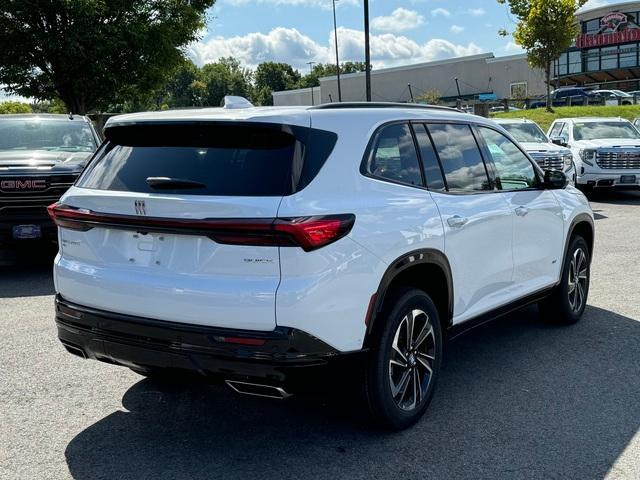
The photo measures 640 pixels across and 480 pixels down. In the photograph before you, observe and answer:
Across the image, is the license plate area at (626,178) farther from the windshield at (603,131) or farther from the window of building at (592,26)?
the window of building at (592,26)

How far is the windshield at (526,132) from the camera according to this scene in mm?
16438

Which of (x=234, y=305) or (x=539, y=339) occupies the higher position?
(x=234, y=305)

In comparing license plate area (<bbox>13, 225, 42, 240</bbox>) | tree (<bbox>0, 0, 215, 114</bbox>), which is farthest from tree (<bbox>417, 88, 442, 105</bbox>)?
license plate area (<bbox>13, 225, 42, 240</bbox>)

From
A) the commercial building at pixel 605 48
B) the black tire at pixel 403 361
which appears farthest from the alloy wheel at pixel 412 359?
the commercial building at pixel 605 48

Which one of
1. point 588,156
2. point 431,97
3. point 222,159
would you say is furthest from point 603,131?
point 431,97

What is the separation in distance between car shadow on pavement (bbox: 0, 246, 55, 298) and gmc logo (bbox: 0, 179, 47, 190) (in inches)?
43.3

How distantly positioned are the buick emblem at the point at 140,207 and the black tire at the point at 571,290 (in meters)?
3.85

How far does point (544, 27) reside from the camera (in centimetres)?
3222

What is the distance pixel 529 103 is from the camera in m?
45.6

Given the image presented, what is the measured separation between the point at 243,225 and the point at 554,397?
248 centimetres

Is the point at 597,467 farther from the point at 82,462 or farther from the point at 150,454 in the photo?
the point at 82,462

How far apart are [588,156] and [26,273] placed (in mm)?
12463

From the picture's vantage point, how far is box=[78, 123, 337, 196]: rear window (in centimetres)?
345

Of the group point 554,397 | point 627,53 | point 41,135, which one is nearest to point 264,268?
point 554,397
